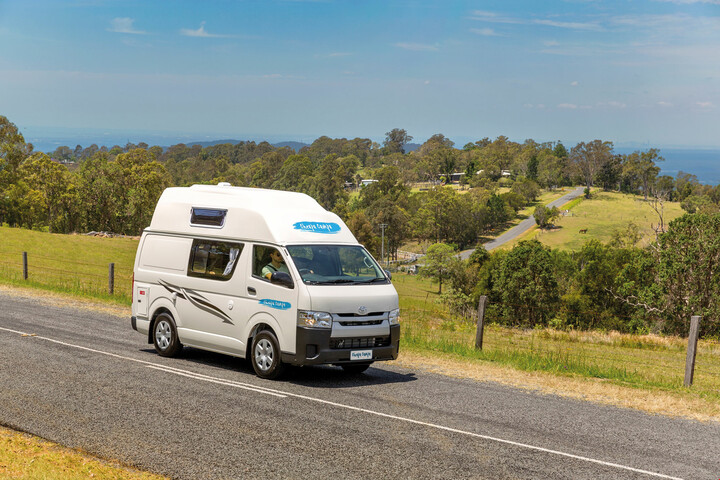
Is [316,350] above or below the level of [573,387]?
above

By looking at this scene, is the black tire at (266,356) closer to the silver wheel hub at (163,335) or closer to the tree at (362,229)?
the silver wheel hub at (163,335)

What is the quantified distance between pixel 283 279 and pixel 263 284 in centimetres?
51

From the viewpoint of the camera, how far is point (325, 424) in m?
9.27

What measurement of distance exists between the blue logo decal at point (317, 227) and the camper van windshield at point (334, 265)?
370 mm

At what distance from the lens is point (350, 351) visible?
11.6 m

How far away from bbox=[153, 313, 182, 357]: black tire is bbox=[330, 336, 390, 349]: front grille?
3763mm

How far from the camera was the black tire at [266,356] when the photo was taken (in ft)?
38.5

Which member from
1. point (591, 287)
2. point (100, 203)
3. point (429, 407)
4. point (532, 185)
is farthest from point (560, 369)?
point (532, 185)

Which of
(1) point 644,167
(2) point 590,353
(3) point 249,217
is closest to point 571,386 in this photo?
(3) point 249,217

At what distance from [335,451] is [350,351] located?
11.6 feet

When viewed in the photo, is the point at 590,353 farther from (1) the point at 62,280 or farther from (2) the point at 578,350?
(1) the point at 62,280

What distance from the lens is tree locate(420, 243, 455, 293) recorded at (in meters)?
104

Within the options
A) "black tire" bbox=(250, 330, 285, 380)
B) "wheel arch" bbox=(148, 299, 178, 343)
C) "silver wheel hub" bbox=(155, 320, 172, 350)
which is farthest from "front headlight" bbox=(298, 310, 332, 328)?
"silver wheel hub" bbox=(155, 320, 172, 350)

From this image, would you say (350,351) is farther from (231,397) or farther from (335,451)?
(335,451)
